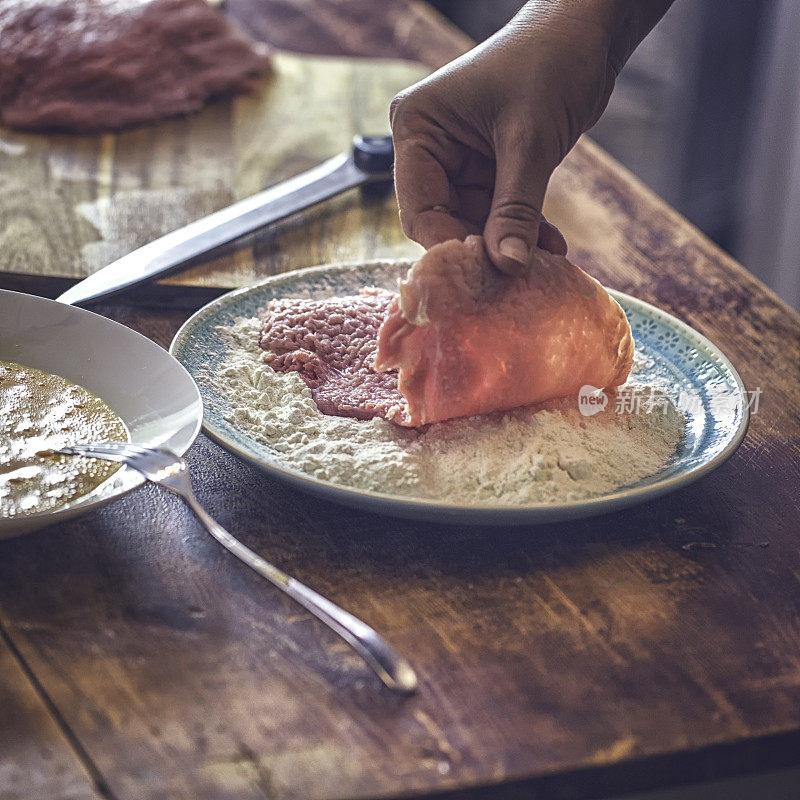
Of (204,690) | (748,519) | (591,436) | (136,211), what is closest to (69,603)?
(204,690)

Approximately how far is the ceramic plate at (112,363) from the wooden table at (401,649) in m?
0.08

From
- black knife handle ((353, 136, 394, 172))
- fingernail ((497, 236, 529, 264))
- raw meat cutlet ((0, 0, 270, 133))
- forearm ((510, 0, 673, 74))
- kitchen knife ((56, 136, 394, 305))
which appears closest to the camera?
fingernail ((497, 236, 529, 264))

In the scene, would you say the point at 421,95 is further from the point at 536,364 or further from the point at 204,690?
the point at 204,690

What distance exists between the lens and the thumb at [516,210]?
2.97 ft

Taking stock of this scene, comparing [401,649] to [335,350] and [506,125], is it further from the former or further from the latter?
[506,125]

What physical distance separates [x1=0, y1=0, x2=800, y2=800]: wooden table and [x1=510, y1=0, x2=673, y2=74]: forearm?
1.57 feet

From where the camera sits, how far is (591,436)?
0.91 meters

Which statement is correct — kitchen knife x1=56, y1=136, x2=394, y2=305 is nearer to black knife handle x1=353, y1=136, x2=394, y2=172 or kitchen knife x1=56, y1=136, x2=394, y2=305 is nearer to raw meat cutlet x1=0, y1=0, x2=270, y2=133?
black knife handle x1=353, y1=136, x2=394, y2=172

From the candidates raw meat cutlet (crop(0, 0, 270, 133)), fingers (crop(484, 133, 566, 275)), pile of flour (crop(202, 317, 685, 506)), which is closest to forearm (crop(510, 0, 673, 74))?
fingers (crop(484, 133, 566, 275))

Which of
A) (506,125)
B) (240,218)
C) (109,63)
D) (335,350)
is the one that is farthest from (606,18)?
(109,63)

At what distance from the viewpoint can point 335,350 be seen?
3.42ft

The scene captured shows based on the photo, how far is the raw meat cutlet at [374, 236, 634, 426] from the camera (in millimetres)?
905

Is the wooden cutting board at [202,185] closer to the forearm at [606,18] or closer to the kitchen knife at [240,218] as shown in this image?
the kitchen knife at [240,218]

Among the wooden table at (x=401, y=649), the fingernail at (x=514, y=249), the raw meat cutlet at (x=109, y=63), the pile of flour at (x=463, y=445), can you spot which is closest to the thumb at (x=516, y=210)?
the fingernail at (x=514, y=249)
